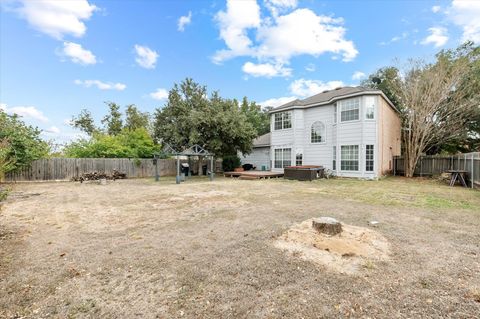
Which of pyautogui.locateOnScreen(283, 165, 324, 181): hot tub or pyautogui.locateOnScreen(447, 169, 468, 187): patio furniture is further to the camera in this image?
pyautogui.locateOnScreen(283, 165, 324, 181): hot tub

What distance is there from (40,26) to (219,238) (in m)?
13.1

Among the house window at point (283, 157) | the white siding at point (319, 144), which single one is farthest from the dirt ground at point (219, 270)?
the house window at point (283, 157)

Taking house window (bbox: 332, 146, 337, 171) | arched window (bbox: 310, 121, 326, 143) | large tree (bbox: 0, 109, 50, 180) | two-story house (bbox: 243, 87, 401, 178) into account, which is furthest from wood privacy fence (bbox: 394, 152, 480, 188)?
large tree (bbox: 0, 109, 50, 180)

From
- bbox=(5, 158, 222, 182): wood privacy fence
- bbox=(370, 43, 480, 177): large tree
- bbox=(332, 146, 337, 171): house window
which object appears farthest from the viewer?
bbox=(332, 146, 337, 171): house window

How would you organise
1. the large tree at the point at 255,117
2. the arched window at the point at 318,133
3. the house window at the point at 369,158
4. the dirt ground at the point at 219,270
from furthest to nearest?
1. the large tree at the point at 255,117
2. the arched window at the point at 318,133
3. the house window at the point at 369,158
4. the dirt ground at the point at 219,270

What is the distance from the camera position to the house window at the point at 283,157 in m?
18.8

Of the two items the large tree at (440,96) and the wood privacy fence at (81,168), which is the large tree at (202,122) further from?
the large tree at (440,96)

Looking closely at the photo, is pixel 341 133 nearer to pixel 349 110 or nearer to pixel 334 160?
pixel 349 110

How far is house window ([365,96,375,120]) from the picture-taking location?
14.7 metres

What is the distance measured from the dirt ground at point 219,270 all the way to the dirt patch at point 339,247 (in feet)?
0.34

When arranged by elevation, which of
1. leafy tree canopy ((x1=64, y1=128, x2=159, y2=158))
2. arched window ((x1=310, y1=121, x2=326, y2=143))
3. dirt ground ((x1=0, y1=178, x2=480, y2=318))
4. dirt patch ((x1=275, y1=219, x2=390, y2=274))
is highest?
arched window ((x1=310, y1=121, x2=326, y2=143))

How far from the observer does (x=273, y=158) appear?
65.1ft

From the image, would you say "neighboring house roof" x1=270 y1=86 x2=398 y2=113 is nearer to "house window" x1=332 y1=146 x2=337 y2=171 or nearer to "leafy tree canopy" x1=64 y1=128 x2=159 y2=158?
"house window" x1=332 y1=146 x2=337 y2=171

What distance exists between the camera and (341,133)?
15.9m
